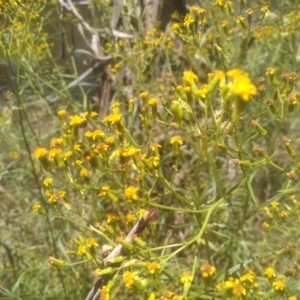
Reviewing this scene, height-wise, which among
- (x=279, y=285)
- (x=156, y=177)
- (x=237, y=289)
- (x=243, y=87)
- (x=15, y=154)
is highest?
(x=243, y=87)

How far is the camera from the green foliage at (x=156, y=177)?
121 cm

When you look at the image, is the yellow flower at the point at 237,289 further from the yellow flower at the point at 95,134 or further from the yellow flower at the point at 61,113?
the yellow flower at the point at 61,113

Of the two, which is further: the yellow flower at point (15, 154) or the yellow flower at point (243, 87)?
the yellow flower at point (15, 154)

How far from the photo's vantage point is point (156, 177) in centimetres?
122

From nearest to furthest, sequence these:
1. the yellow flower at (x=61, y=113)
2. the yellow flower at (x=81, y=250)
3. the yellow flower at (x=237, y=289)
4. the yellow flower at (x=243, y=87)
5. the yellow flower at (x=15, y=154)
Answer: the yellow flower at (x=243, y=87) < the yellow flower at (x=237, y=289) < the yellow flower at (x=81, y=250) < the yellow flower at (x=61, y=113) < the yellow flower at (x=15, y=154)

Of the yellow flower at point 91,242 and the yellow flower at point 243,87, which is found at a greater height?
the yellow flower at point 243,87

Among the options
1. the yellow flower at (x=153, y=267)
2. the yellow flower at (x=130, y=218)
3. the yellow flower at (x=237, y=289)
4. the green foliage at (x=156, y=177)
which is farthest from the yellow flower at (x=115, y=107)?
the yellow flower at (x=237, y=289)

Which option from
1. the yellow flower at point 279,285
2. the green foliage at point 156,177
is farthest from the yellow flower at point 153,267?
the yellow flower at point 279,285

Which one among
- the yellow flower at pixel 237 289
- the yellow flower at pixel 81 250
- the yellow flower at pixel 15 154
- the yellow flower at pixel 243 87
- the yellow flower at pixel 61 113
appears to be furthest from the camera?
the yellow flower at pixel 15 154

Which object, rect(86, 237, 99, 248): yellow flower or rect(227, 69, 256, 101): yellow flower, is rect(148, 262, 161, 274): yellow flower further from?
rect(227, 69, 256, 101): yellow flower

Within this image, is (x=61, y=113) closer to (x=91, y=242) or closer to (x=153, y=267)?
(x=91, y=242)

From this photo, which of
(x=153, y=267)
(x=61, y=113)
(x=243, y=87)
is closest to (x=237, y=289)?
(x=153, y=267)

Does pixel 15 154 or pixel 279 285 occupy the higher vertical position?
pixel 279 285

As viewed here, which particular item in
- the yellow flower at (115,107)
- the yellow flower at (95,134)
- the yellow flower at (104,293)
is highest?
the yellow flower at (115,107)
